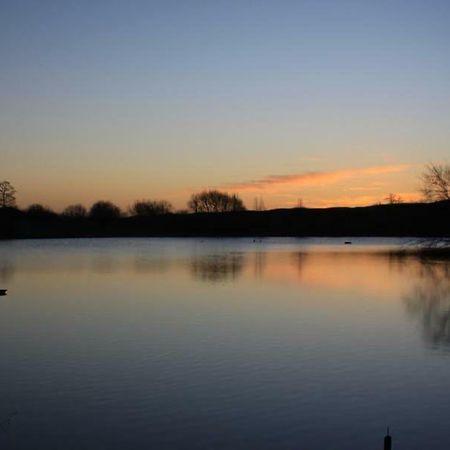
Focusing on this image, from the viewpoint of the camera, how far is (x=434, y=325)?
18.9 metres

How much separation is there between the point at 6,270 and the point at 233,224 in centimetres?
12443

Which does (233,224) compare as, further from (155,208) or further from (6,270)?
(6,270)

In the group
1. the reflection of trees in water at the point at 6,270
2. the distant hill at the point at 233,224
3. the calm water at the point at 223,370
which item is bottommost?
the calm water at the point at 223,370

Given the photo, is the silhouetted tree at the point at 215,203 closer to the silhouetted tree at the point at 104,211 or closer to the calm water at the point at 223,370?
the silhouetted tree at the point at 104,211

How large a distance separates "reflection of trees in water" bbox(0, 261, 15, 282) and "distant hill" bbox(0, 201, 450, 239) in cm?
7229

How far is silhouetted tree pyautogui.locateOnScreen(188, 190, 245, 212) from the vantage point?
171 meters

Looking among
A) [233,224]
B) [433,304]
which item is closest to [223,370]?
[433,304]

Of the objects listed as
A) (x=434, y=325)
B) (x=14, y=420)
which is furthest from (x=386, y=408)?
(x=434, y=325)

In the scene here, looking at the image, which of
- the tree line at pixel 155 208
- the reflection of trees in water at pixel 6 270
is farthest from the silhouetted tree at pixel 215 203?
the reflection of trees in water at pixel 6 270

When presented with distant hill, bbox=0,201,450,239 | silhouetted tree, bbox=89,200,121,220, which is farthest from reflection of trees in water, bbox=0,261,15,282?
silhouetted tree, bbox=89,200,121,220

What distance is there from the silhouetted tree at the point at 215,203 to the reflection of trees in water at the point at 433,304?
13281cm

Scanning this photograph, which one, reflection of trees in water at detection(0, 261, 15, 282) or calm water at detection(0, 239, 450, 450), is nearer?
calm water at detection(0, 239, 450, 450)

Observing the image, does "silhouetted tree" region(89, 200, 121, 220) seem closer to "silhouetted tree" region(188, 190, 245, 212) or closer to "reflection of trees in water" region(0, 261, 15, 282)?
"silhouetted tree" region(188, 190, 245, 212)

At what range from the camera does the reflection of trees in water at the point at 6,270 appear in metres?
33.5
